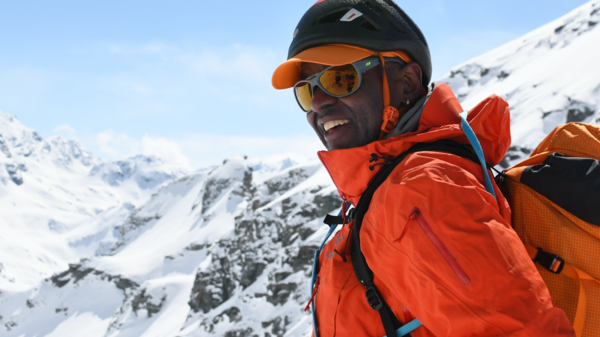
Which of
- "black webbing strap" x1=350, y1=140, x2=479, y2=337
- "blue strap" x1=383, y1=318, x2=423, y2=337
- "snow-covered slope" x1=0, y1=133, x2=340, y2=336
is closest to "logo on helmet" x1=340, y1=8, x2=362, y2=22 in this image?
"black webbing strap" x1=350, y1=140, x2=479, y2=337

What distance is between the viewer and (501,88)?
55.2 m

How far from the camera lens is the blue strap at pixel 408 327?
1.79 m

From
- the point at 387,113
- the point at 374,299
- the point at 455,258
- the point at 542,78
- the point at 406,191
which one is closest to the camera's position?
the point at 455,258

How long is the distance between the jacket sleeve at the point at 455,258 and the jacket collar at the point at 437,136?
28 cm

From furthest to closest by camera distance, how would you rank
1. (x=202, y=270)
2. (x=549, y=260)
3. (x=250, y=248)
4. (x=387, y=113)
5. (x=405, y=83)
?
(x=202, y=270) < (x=250, y=248) < (x=405, y=83) < (x=387, y=113) < (x=549, y=260)

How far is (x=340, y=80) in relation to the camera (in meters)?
2.50

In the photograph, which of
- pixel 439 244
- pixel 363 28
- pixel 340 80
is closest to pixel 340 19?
pixel 363 28

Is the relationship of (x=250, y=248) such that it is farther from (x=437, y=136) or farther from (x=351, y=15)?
(x=437, y=136)

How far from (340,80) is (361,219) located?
0.98 m

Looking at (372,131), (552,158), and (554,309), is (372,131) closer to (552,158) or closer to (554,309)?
(552,158)

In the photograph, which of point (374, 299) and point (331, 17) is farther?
point (331, 17)

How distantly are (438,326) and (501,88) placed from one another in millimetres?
62587

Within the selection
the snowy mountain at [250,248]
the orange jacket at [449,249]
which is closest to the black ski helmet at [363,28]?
the orange jacket at [449,249]

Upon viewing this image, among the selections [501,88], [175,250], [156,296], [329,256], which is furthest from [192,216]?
[329,256]
